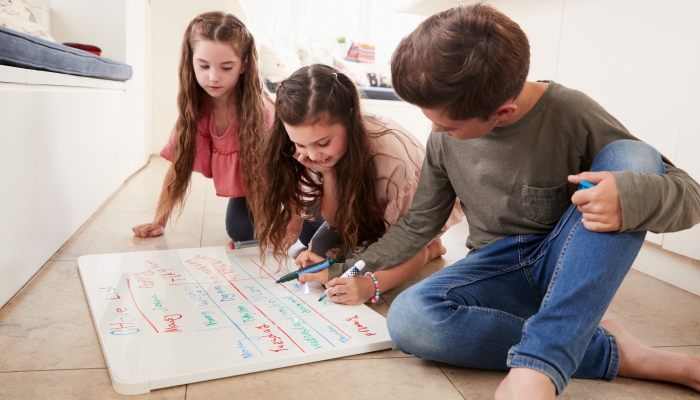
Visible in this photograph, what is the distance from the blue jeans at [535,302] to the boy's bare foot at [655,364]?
0.02 metres

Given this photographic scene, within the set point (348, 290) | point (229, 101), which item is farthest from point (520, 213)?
point (229, 101)

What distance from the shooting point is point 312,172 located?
1.20 meters

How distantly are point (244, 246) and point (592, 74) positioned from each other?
3.29 feet

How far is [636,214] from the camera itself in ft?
2.05

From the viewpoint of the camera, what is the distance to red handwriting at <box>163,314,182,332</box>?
2.74 ft

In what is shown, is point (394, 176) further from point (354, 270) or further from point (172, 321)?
point (172, 321)

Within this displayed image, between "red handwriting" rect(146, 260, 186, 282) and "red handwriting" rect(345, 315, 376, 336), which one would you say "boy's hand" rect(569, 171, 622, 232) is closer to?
"red handwriting" rect(345, 315, 376, 336)

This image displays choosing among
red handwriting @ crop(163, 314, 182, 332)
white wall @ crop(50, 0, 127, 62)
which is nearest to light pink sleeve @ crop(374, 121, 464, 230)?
red handwriting @ crop(163, 314, 182, 332)

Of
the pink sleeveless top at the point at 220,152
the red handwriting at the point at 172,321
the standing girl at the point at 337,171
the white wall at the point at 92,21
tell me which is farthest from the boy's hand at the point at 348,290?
the white wall at the point at 92,21

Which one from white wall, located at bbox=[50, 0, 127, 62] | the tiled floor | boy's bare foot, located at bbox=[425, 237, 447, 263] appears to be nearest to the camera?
the tiled floor

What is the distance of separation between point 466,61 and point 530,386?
378mm

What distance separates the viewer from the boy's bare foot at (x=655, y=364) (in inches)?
29.8

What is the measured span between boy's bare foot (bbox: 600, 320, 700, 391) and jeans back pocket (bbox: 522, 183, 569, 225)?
0.64 feet

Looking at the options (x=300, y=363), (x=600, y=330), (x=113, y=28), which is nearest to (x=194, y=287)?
(x=300, y=363)
